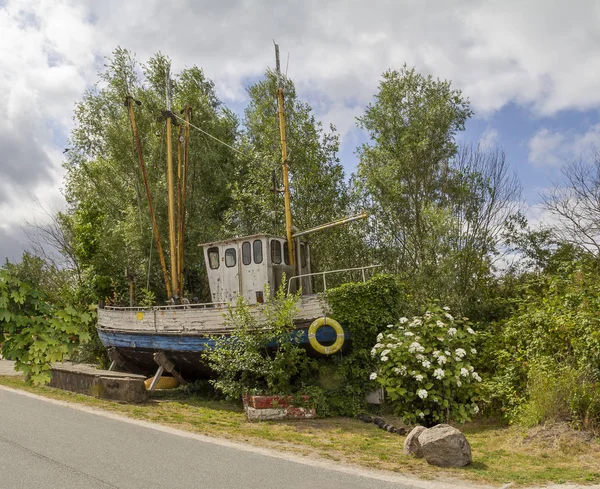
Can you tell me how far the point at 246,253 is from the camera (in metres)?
16.8

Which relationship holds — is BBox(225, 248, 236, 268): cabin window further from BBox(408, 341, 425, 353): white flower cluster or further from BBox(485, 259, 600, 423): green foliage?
BBox(485, 259, 600, 423): green foliage

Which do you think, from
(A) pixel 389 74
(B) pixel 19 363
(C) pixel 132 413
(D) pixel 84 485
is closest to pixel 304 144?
(A) pixel 389 74

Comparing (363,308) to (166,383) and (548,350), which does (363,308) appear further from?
(166,383)

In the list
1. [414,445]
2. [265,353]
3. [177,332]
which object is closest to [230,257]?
[177,332]

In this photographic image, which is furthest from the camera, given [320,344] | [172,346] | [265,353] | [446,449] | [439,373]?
[172,346]

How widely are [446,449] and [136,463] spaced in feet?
15.7

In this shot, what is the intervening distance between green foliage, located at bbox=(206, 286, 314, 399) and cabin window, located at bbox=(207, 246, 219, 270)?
10.4ft

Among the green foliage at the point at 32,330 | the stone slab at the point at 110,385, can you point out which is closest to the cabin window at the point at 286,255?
the stone slab at the point at 110,385

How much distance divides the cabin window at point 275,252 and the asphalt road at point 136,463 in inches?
262

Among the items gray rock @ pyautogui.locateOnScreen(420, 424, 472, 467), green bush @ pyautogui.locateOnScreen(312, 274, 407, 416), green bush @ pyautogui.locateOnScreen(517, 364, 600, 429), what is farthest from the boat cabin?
gray rock @ pyautogui.locateOnScreen(420, 424, 472, 467)

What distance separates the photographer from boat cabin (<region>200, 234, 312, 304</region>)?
53.9ft

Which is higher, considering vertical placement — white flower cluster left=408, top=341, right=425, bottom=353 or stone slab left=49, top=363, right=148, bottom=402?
white flower cluster left=408, top=341, right=425, bottom=353

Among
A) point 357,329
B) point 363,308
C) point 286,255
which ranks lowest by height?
point 357,329

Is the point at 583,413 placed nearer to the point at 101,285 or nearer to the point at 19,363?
the point at 19,363
